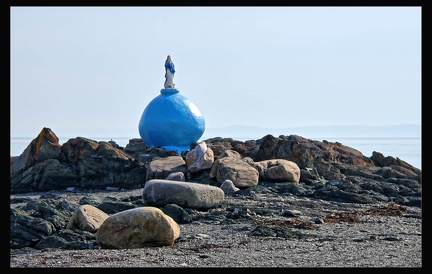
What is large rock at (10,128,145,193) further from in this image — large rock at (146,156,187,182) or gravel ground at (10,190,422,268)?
gravel ground at (10,190,422,268)

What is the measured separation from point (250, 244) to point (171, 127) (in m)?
16.9

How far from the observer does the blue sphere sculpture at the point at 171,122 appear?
30.6 meters

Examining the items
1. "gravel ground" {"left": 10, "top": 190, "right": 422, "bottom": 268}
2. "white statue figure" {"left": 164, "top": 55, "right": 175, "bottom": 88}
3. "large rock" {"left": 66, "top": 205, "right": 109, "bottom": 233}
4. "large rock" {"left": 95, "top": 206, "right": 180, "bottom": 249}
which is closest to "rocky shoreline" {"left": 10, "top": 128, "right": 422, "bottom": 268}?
"gravel ground" {"left": 10, "top": 190, "right": 422, "bottom": 268}

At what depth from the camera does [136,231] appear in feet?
45.2

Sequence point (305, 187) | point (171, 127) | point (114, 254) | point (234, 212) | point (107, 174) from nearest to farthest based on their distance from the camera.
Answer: point (114, 254) → point (234, 212) → point (305, 187) → point (107, 174) → point (171, 127)

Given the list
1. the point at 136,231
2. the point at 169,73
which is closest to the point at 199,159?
the point at 169,73

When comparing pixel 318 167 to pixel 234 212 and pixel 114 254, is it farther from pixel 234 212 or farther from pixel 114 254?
pixel 114 254

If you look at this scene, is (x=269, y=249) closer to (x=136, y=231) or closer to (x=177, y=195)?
(x=136, y=231)

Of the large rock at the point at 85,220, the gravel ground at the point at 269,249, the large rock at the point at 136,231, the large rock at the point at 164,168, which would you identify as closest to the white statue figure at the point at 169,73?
the large rock at the point at 164,168

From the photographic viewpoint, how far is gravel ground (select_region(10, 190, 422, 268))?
11906 millimetres

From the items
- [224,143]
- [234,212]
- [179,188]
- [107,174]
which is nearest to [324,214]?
[234,212]

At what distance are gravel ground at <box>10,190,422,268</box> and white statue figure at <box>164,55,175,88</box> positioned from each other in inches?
Result: 560

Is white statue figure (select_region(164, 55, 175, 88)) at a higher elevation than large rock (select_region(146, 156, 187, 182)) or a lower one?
higher

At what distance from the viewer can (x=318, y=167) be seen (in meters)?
26.6
